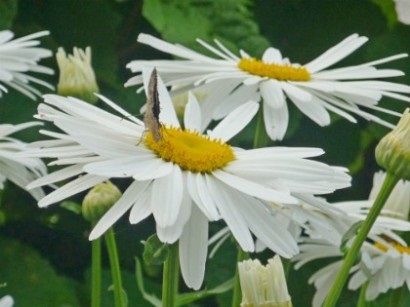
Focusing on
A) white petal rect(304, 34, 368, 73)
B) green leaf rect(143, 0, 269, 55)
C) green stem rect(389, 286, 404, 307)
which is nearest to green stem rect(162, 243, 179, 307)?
green stem rect(389, 286, 404, 307)

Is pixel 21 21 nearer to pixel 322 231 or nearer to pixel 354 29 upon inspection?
pixel 354 29

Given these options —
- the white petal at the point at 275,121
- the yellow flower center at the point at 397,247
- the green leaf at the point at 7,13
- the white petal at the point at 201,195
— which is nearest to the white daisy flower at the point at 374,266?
the yellow flower center at the point at 397,247

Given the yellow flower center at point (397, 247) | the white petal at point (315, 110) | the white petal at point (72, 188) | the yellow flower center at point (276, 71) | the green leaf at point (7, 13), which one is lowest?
the yellow flower center at point (397, 247)

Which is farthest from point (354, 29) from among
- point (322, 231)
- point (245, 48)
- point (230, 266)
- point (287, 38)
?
point (322, 231)

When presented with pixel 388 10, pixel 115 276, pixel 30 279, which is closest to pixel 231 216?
pixel 115 276

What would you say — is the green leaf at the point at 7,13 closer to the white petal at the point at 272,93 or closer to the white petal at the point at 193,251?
the white petal at the point at 272,93

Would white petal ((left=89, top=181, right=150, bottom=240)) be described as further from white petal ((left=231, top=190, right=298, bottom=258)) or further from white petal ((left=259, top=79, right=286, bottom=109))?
white petal ((left=259, top=79, right=286, bottom=109))
